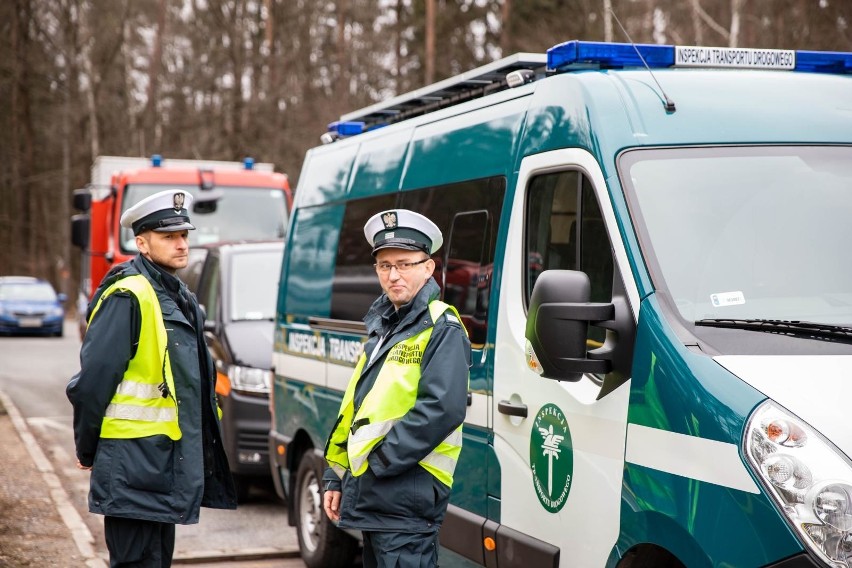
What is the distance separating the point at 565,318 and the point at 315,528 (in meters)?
3.76

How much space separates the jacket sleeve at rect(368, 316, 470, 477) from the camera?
3857mm

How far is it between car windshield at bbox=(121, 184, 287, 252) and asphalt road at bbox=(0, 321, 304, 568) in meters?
2.58

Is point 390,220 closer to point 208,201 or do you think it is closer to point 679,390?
point 679,390

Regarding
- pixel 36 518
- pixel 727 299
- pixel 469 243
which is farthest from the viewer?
pixel 36 518

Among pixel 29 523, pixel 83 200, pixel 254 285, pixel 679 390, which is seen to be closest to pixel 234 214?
pixel 83 200

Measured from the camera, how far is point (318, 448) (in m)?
6.87

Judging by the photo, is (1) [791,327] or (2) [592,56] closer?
(1) [791,327]

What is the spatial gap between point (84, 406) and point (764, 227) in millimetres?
2477

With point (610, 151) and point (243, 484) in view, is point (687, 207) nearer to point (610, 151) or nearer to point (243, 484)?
point (610, 151)

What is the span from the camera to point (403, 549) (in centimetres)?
396

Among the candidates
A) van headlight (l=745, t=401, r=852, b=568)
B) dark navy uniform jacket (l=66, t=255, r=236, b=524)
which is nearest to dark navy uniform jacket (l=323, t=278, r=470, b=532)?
dark navy uniform jacket (l=66, t=255, r=236, b=524)

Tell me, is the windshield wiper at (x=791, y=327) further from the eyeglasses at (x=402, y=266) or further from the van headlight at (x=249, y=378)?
the van headlight at (x=249, y=378)

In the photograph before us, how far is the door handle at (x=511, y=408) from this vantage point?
15.0 feet

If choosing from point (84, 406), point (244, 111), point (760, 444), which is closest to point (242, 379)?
point (84, 406)
